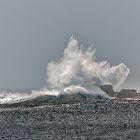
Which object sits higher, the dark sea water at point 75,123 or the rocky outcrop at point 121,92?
the rocky outcrop at point 121,92

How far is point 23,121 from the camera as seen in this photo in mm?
38312

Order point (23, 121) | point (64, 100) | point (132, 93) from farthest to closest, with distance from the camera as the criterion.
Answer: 1. point (132, 93)
2. point (64, 100)
3. point (23, 121)

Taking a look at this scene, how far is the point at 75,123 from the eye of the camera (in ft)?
119

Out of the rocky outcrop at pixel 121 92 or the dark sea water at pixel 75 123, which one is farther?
the rocky outcrop at pixel 121 92

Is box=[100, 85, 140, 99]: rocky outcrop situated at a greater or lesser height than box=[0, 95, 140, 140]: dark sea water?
greater

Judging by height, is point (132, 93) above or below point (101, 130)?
above

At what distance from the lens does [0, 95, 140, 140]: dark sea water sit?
30.0 m

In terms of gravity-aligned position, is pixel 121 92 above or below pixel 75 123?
above

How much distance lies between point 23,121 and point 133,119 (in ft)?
24.5

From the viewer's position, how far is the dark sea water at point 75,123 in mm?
30028

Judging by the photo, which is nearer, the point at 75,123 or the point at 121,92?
the point at 75,123

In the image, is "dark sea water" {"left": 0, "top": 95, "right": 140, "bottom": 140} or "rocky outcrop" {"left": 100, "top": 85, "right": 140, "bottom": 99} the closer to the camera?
"dark sea water" {"left": 0, "top": 95, "right": 140, "bottom": 140}

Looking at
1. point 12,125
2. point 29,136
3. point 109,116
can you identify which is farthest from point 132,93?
point 29,136

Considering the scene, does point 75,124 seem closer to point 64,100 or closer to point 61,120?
point 61,120
